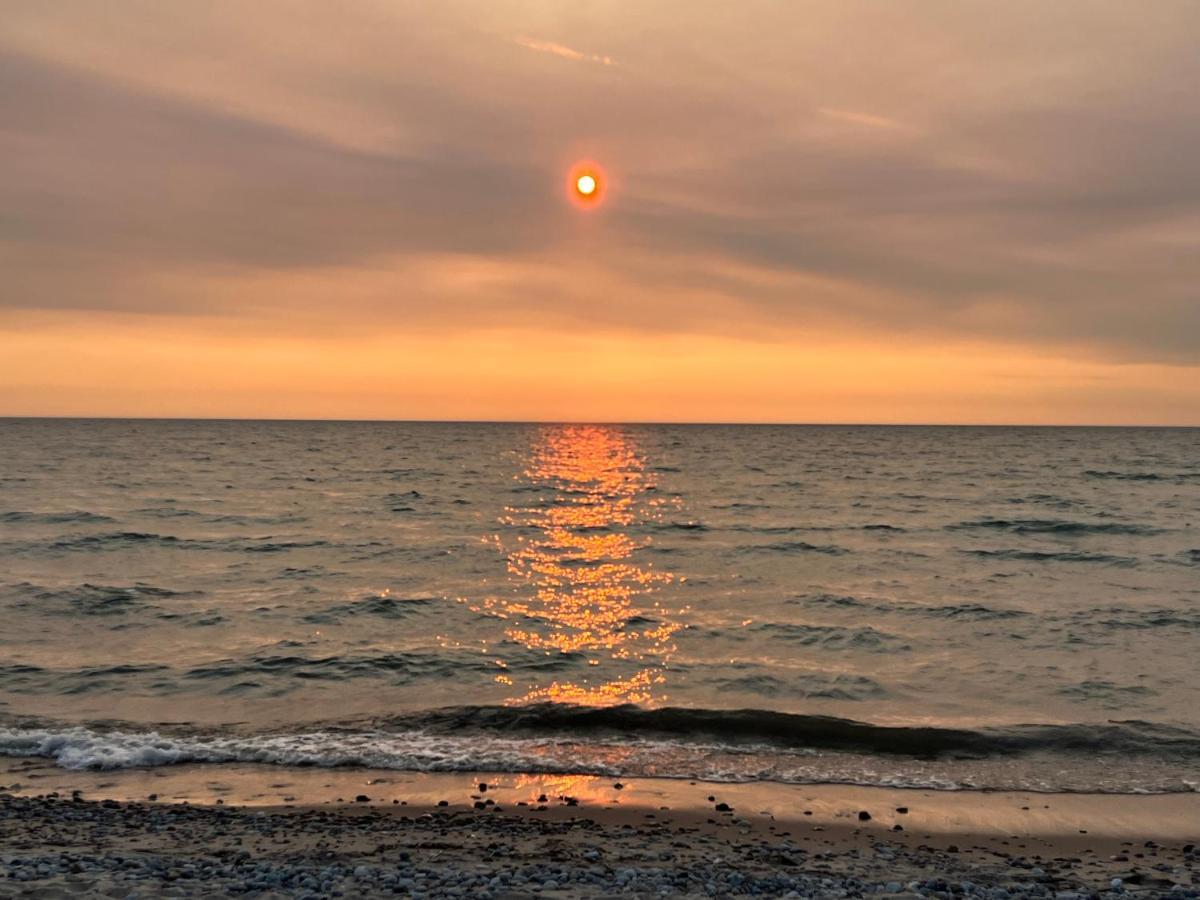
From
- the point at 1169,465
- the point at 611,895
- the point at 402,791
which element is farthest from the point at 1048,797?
the point at 1169,465

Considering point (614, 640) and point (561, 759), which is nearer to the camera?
point (561, 759)

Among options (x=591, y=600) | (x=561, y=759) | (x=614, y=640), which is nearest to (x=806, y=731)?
(x=561, y=759)

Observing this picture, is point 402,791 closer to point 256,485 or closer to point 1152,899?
point 1152,899

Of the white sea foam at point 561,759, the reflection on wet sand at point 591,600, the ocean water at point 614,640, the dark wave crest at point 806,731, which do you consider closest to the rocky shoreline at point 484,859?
the white sea foam at point 561,759

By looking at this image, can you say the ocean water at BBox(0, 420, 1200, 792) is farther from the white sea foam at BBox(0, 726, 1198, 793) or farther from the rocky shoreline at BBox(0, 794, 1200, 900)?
the rocky shoreline at BBox(0, 794, 1200, 900)

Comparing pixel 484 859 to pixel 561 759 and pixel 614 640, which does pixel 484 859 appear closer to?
pixel 561 759

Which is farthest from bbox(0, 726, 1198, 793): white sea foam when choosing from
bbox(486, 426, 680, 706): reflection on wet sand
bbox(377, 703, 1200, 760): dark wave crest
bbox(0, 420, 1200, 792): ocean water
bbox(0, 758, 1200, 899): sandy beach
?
bbox(486, 426, 680, 706): reflection on wet sand

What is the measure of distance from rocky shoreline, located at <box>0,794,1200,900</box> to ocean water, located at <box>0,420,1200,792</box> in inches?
108

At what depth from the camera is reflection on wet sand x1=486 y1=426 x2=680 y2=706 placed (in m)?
20.0

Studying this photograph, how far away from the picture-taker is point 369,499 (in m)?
60.6

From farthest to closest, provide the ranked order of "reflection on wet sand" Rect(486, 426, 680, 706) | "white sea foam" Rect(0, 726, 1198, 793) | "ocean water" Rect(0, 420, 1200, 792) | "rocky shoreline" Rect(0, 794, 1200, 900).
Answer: "reflection on wet sand" Rect(486, 426, 680, 706)
"ocean water" Rect(0, 420, 1200, 792)
"white sea foam" Rect(0, 726, 1198, 793)
"rocky shoreline" Rect(0, 794, 1200, 900)

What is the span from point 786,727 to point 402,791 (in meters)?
6.82

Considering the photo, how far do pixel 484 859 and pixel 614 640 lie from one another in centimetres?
1349

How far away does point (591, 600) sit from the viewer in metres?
29.5
